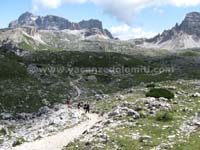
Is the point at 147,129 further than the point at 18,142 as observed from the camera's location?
No

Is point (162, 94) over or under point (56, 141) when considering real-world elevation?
over

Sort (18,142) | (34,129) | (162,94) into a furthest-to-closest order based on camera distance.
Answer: (162,94)
(34,129)
(18,142)

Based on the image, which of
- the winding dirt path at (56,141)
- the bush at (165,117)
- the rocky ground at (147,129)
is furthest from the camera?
the bush at (165,117)

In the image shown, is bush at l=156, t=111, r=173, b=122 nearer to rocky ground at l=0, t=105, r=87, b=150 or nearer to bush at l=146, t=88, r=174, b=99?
rocky ground at l=0, t=105, r=87, b=150

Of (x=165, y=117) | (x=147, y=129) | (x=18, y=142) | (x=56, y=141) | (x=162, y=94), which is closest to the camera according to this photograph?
(x=147, y=129)

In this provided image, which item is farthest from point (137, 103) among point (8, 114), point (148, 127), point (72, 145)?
point (8, 114)

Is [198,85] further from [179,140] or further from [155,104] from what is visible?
[179,140]

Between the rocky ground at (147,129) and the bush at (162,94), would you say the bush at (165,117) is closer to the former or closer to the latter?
the rocky ground at (147,129)

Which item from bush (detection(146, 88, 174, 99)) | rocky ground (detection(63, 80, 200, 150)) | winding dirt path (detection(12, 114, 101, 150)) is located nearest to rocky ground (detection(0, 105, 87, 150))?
winding dirt path (detection(12, 114, 101, 150))

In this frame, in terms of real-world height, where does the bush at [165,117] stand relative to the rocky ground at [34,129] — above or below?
above

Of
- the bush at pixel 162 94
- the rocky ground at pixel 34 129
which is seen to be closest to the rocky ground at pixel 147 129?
the bush at pixel 162 94

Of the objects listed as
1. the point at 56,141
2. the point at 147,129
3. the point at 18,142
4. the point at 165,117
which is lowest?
the point at 18,142

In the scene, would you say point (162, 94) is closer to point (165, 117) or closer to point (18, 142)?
point (165, 117)

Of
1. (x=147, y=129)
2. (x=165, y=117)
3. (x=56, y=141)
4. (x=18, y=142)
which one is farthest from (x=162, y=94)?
(x=18, y=142)
